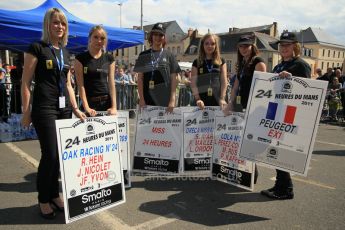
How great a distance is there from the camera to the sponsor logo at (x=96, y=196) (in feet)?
11.0

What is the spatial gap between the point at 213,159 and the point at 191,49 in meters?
64.2

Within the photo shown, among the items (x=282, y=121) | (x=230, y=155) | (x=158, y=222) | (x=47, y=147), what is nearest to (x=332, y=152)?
(x=230, y=155)

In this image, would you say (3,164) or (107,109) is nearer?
(107,109)

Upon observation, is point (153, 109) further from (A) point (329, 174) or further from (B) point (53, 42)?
(A) point (329, 174)

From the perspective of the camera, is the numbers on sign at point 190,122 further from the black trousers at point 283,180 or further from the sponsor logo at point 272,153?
the black trousers at point 283,180

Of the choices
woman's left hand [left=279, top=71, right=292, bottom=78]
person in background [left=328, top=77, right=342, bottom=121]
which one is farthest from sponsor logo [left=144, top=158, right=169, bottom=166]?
person in background [left=328, top=77, right=342, bottom=121]

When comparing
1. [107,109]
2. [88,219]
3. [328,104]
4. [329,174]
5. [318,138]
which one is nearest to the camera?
[88,219]

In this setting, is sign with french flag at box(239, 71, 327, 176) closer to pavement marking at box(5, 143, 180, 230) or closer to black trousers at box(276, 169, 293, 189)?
black trousers at box(276, 169, 293, 189)

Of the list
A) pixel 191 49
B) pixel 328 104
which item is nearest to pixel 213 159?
pixel 328 104

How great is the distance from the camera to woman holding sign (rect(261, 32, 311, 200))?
3.83 metres

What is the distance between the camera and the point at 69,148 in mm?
3229

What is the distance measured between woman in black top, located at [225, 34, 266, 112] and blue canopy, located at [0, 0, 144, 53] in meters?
5.13

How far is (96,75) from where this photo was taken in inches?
158

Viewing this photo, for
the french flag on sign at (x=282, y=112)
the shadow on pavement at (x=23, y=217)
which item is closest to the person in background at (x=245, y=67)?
the french flag on sign at (x=282, y=112)
